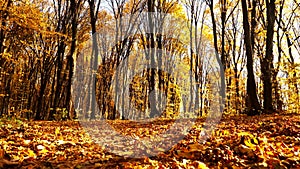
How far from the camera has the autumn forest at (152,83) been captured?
3.20 metres

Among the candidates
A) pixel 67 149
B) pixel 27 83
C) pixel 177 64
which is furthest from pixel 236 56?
pixel 67 149

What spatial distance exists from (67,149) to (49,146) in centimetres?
34

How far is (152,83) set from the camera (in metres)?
15.1

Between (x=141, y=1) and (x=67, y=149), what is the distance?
18.5m

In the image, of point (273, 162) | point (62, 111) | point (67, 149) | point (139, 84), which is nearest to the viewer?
point (273, 162)

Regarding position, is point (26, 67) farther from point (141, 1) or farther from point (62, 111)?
point (62, 111)

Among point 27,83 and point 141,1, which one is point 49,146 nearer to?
point 141,1

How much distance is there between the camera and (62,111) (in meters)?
11.7

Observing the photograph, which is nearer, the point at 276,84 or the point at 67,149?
the point at 67,149

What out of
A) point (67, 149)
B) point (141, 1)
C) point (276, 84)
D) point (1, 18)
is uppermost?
point (141, 1)

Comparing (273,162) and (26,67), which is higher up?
(26,67)

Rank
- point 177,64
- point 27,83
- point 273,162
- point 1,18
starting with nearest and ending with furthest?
1. point 273,162
2. point 1,18
3. point 27,83
4. point 177,64

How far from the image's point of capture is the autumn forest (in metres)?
3.20

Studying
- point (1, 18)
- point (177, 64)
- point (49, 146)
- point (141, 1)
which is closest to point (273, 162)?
point (49, 146)
